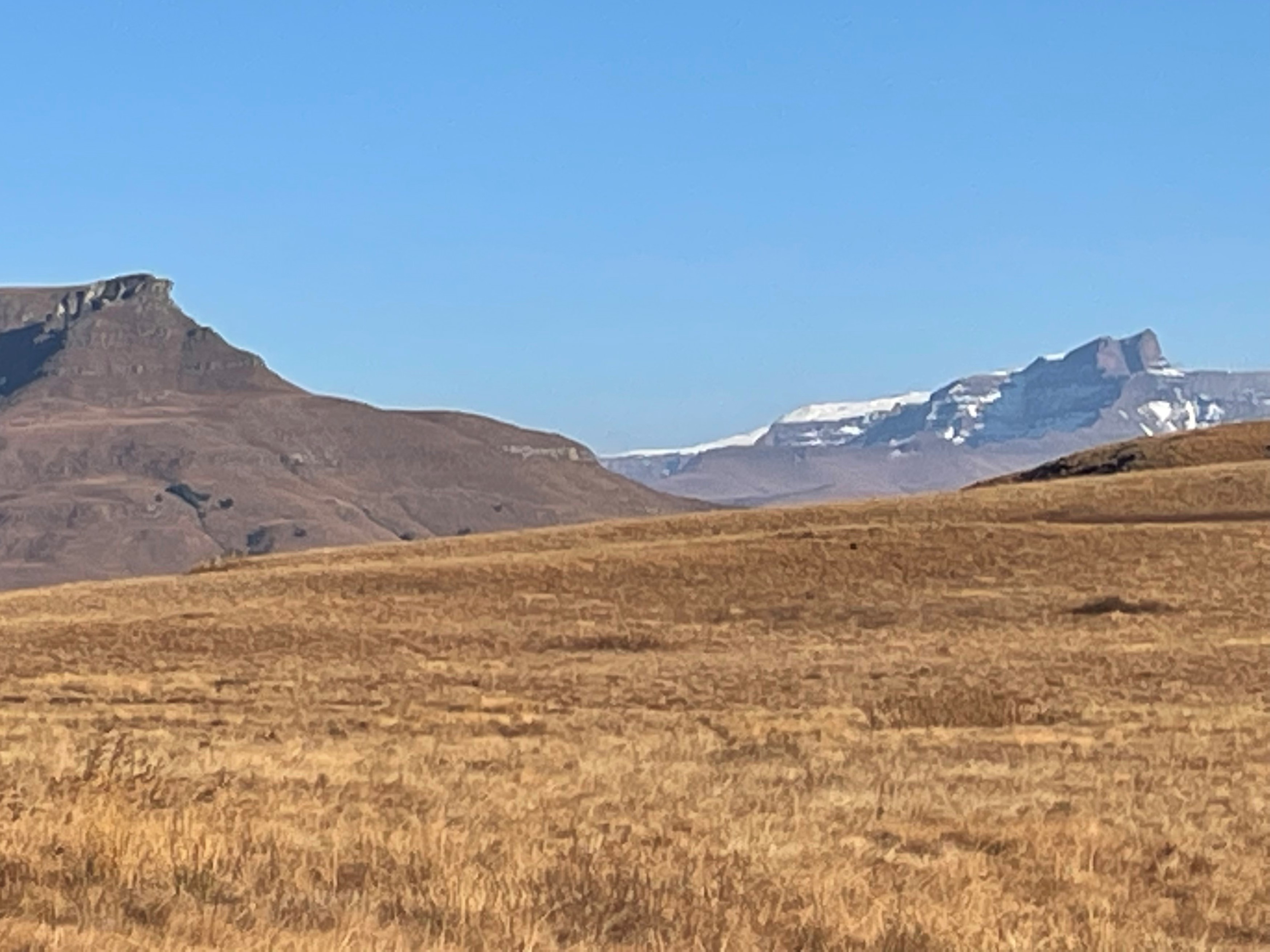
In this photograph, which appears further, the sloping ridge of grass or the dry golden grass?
the sloping ridge of grass

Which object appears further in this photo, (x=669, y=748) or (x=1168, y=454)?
(x=1168, y=454)

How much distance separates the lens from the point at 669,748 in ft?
71.1

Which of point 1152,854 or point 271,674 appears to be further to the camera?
point 271,674

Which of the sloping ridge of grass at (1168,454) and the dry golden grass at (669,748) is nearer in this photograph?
the dry golden grass at (669,748)

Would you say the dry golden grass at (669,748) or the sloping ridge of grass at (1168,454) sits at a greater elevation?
the sloping ridge of grass at (1168,454)

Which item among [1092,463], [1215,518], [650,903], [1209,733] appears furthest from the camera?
[1092,463]

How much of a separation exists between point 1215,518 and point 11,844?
49307 mm

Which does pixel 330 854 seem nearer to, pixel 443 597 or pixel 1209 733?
pixel 1209 733

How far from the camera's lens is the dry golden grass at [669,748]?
10531 millimetres

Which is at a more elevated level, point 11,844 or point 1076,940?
point 11,844

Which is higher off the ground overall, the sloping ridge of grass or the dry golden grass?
the sloping ridge of grass

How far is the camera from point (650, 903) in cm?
1060

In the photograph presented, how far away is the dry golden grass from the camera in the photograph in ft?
34.6

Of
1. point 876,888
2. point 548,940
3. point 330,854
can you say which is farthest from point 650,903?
point 330,854
